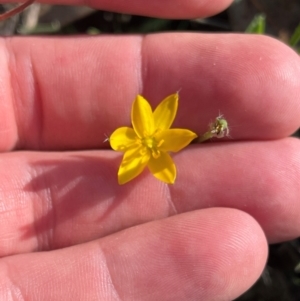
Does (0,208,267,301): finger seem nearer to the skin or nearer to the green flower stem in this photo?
the skin

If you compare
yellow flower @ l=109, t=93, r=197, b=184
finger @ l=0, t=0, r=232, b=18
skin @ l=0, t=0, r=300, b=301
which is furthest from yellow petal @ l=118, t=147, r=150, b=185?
finger @ l=0, t=0, r=232, b=18

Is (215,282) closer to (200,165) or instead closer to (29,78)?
(200,165)

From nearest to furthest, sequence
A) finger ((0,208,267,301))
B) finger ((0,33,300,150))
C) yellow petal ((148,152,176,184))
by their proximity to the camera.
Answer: finger ((0,208,267,301))
yellow petal ((148,152,176,184))
finger ((0,33,300,150))

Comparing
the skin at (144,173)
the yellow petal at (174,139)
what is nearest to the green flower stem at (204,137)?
the skin at (144,173)

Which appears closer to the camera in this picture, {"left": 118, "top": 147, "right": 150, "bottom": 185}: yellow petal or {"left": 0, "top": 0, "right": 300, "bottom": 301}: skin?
{"left": 0, "top": 0, "right": 300, "bottom": 301}: skin

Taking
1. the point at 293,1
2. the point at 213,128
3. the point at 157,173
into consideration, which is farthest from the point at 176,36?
the point at 293,1

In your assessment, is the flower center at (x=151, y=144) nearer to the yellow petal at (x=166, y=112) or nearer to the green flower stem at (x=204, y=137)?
the yellow petal at (x=166, y=112)

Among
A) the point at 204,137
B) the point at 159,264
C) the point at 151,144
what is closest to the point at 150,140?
the point at 151,144
